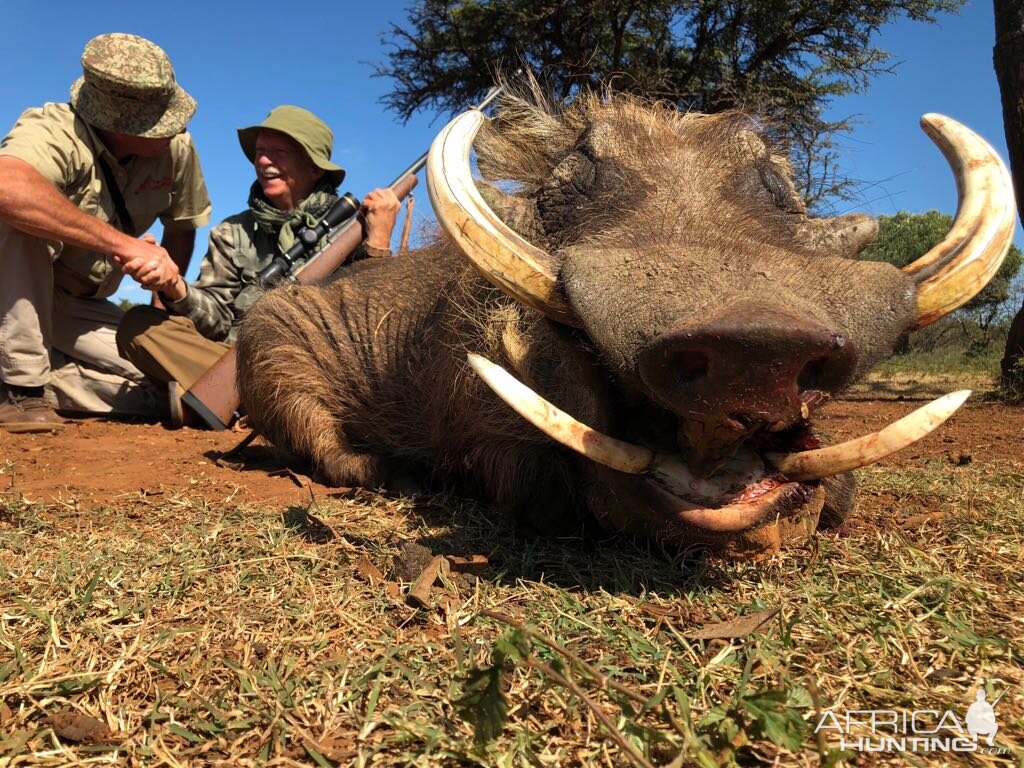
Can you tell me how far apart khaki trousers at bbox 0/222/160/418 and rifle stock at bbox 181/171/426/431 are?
1.00m

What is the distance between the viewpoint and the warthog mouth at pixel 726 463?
5.04 ft

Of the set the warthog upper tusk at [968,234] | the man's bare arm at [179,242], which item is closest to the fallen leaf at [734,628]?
the warthog upper tusk at [968,234]

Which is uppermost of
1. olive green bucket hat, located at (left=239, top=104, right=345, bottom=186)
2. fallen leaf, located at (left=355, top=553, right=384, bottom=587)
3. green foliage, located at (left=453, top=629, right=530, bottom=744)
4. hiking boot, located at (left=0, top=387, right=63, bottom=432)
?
olive green bucket hat, located at (left=239, top=104, right=345, bottom=186)

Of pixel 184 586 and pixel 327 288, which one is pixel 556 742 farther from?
pixel 327 288

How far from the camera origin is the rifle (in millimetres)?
4562

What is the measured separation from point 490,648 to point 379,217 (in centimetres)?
437

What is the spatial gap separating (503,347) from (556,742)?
3.95ft

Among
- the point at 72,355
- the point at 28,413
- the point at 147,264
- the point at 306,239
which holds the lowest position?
the point at 28,413

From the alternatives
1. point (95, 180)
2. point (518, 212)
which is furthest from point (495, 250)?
point (95, 180)

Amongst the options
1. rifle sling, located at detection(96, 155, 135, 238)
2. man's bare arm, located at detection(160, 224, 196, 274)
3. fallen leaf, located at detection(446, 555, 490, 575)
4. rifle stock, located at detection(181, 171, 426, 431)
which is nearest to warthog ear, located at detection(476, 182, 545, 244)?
fallen leaf, located at detection(446, 555, 490, 575)

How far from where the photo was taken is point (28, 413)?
478 centimetres

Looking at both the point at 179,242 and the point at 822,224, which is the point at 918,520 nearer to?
the point at 822,224

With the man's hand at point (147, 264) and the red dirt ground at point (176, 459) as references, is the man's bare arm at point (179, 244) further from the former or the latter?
the red dirt ground at point (176, 459)

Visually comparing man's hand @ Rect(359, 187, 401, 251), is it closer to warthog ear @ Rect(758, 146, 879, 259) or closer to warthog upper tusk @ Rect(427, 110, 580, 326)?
warthog ear @ Rect(758, 146, 879, 259)
